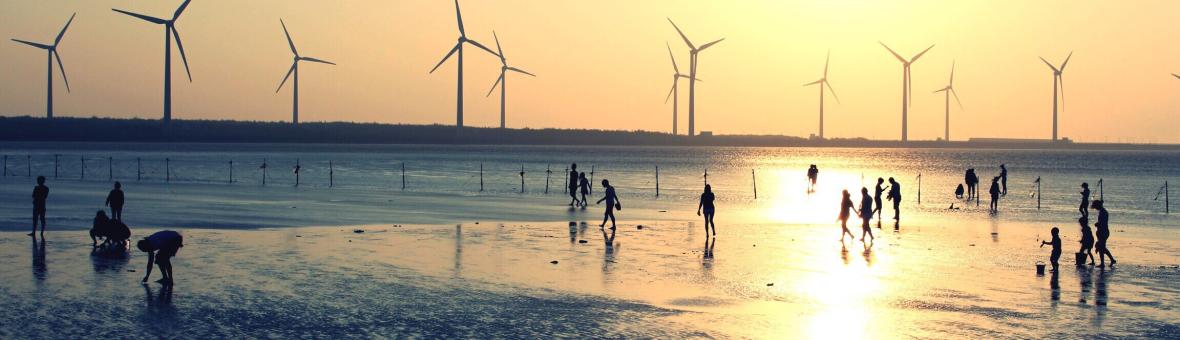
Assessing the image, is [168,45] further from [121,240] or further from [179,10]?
[121,240]

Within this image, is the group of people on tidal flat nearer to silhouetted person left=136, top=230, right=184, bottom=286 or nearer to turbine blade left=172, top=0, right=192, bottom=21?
silhouetted person left=136, top=230, right=184, bottom=286

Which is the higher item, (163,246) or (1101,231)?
(1101,231)

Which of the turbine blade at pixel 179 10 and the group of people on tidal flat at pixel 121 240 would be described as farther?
the turbine blade at pixel 179 10

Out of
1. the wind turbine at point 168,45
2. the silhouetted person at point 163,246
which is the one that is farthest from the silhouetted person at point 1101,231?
the wind turbine at point 168,45

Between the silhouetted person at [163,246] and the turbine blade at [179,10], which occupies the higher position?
the turbine blade at [179,10]

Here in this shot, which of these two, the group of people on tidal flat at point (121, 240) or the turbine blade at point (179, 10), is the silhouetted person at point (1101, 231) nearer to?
the group of people on tidal flat at point (121, 240)

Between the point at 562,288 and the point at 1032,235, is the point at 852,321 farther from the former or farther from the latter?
the point at 1032,235

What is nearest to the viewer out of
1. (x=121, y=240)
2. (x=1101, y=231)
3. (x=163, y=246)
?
(x=163, y=246)

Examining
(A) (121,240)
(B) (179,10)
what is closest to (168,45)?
(B) (179,10)

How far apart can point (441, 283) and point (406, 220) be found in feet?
49.7

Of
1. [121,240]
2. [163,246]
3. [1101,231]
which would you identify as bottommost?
[121,240]

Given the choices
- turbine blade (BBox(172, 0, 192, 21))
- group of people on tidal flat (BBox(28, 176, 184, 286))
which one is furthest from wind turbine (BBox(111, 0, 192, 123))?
group of people on tidal flat (BBox(28, 176, 184, 286))

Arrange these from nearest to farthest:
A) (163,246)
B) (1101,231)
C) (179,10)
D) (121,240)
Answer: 1. (163,246)
2. (1101,231)
3. (121,240)
4. (179,10)

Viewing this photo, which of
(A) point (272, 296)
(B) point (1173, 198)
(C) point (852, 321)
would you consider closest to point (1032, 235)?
(C) point (852, 321)
